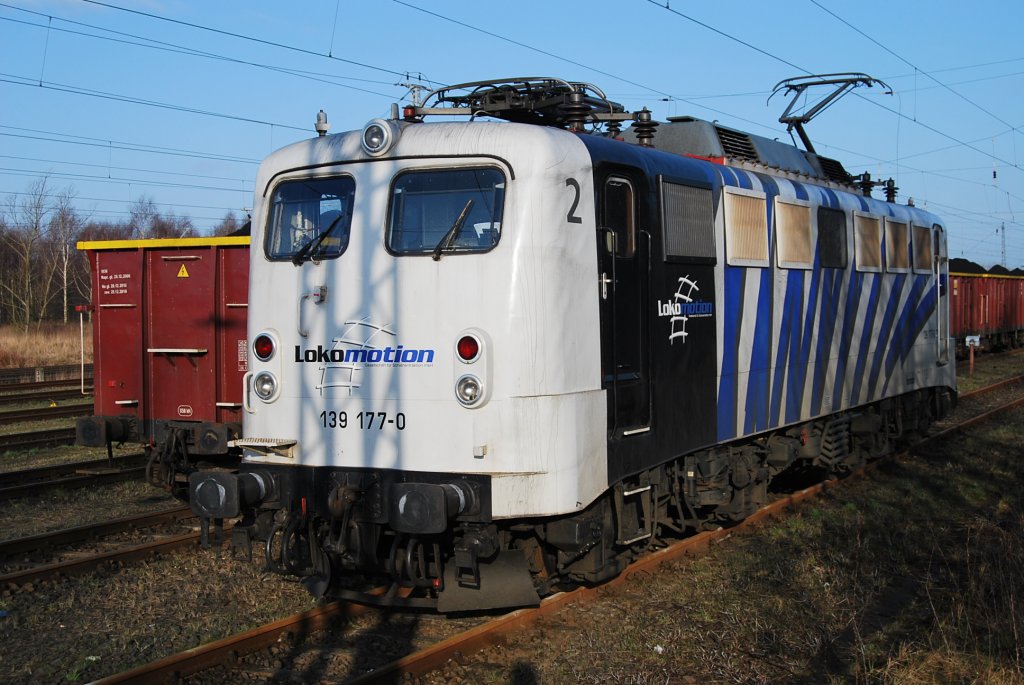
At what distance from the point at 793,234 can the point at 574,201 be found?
13.7 ft

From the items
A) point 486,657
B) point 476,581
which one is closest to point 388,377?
point 476,581

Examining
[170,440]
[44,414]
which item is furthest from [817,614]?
[44,414]

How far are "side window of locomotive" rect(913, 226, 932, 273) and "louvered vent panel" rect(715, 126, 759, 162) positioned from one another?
15.1 ft

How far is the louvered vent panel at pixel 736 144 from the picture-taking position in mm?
9578

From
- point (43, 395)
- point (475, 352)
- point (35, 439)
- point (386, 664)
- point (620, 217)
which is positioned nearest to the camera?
point (386, 664)

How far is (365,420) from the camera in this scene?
6.22 metres

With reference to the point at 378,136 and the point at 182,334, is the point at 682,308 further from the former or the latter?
the point at 182,334

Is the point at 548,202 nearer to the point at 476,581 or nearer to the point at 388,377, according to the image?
the point at 388,377

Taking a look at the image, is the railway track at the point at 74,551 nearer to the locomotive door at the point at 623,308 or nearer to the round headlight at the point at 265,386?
the round headlight at the point at 265,386

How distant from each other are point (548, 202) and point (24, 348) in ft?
92.4

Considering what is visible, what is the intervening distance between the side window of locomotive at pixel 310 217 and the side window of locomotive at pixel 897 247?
8.22 meters

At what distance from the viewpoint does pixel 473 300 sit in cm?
600

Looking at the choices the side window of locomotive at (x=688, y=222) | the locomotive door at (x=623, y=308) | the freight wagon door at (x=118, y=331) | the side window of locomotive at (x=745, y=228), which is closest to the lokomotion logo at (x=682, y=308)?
the side window of locomotive at (x=688, y=222)

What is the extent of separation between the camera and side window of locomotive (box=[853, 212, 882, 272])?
11.4 m
